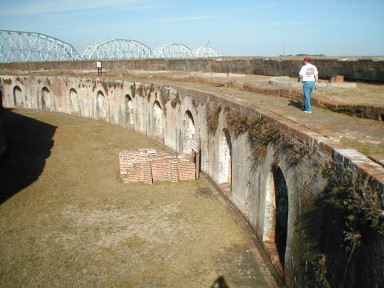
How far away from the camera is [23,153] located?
15055 mm

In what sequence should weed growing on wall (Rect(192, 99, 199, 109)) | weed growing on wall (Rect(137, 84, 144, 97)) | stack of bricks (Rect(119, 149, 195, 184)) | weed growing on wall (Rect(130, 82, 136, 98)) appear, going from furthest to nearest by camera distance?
weed growing on wall (Rect(130, 82, 136, 98)) < weed growing on wall (Rect(137, 84, 144, 97)) < weed growing on wall (Rect(192, 99, 199, 109)) < stack of bricks (Rect(119, 149, 195, 184))

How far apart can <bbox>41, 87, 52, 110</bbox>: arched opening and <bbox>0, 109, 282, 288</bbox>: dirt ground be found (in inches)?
599

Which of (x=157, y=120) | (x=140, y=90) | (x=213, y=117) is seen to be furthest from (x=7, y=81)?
(x=213, y=117)

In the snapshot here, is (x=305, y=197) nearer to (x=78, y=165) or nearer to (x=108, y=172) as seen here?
(x=108, y=172)

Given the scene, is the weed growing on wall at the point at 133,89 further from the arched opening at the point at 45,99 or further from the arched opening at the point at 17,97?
the arched opening at the point at 17,97

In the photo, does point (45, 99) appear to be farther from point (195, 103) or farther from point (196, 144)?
point (196, 144)

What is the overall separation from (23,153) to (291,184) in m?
12.5

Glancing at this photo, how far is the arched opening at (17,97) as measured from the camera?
29.4 m

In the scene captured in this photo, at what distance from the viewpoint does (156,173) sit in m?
11.7

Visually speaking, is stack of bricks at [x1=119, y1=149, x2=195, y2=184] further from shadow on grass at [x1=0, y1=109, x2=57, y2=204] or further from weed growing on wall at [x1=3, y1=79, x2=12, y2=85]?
weed growing on wall at [x1=3, y1=79, x2=12, y2=85]

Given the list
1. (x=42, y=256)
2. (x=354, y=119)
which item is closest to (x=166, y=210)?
(x=42, y=256)

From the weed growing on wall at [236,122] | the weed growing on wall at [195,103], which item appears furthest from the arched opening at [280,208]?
the weed growing on wall at [195,103]

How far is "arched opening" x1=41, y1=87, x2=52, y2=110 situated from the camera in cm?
2831

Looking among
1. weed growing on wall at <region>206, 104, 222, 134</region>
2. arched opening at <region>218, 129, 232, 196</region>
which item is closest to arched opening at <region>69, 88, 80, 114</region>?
weed growing on wall at <region>206, 104, 222, 134</region>
